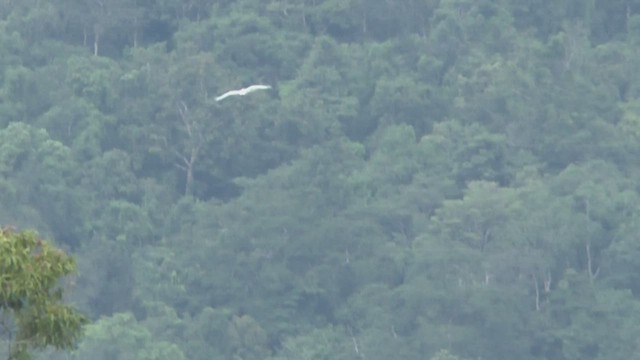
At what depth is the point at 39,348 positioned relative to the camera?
1192 centimetres

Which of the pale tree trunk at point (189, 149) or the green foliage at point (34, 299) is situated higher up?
the green foliage at point (34, 299)

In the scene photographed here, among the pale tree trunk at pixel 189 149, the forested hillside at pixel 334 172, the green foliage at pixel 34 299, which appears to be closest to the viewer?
the green foliage at pixel 34 299

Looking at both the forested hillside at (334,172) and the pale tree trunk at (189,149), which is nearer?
the forested hillside at (334,172)

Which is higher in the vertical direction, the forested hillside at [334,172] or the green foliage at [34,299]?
the green foliage at [34,299]

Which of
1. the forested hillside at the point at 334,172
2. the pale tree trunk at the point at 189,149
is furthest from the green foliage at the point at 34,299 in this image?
the pale tree trunk at the point at 189,149

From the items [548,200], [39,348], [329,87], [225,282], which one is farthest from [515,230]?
[39,348]

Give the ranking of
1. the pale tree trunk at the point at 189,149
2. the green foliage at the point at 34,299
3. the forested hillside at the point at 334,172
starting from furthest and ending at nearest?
the pale tree trunk at the point at 189,149 → the forested hillside at the point at 334,172 → the green foliage at the point at 34,299

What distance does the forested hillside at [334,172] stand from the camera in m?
38.9

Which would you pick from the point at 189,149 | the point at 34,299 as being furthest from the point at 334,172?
the point at 34,299

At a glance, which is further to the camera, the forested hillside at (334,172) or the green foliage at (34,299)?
the forested hillside at (334,172)

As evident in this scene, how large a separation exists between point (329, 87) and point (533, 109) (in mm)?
4390

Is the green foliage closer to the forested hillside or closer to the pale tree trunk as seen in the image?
the forested hillside

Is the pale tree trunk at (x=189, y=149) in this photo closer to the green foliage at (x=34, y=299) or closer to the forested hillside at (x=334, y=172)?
the forested hillside at (x=334, y=172)

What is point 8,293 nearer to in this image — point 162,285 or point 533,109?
point 162,285
